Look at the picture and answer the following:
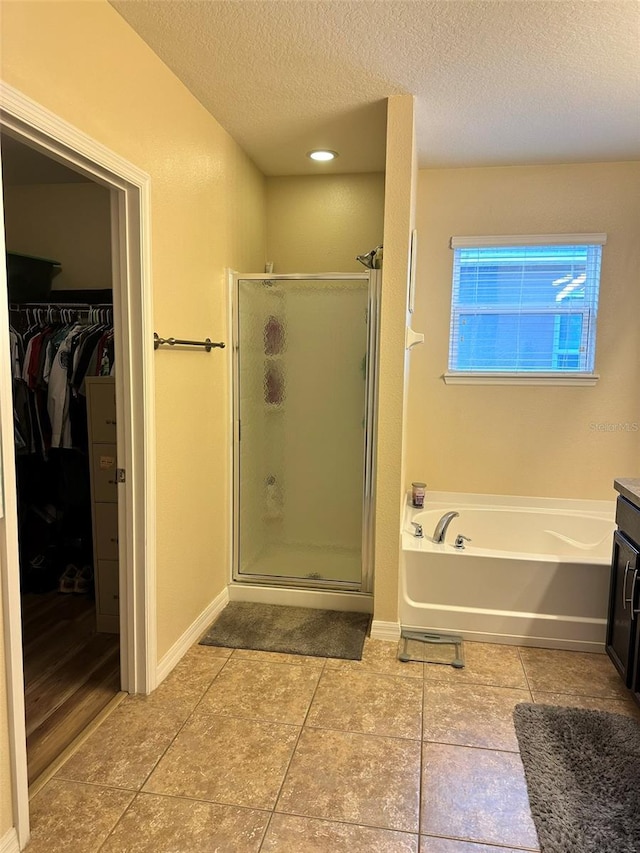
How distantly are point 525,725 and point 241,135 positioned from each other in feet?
9.92

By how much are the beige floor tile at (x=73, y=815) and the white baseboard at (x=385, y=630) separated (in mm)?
1387

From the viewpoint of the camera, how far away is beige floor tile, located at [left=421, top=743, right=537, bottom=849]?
5.81ft

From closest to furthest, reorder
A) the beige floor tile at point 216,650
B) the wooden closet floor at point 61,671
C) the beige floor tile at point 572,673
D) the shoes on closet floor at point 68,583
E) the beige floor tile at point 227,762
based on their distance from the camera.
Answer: the beige floor tile at point 227,762
the wooden closet floor at point 61,671
the beige floor tile at point 572,673
the beige floor tile at point 216,650
the shoes on closet floor at point 68,583

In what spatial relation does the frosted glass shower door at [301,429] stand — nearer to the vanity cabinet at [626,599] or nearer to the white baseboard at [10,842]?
the vanity cabinet at [626,599]

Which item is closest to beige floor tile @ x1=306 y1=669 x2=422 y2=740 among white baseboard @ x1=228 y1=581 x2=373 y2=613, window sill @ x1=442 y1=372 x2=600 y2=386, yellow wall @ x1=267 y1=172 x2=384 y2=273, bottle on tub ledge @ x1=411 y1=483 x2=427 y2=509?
white baseboard @ x1=228 y1=581 x2=373 y2=613

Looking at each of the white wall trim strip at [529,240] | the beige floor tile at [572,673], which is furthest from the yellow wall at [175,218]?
the beige floor tile at [572,673]

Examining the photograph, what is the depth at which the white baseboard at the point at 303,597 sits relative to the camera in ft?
10.7

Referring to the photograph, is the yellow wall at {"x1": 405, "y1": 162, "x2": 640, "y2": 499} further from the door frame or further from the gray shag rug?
the door frame

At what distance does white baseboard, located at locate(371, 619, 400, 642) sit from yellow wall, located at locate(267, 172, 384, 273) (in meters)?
2.13

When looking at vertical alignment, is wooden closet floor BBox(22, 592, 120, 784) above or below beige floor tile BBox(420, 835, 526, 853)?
above

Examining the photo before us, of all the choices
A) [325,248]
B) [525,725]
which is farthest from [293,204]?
[525,725]

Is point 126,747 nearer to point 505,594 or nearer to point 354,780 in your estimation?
point 354,780

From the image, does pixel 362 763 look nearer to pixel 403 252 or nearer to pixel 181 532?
pixel 181 532

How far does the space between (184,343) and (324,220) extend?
5.37ft
